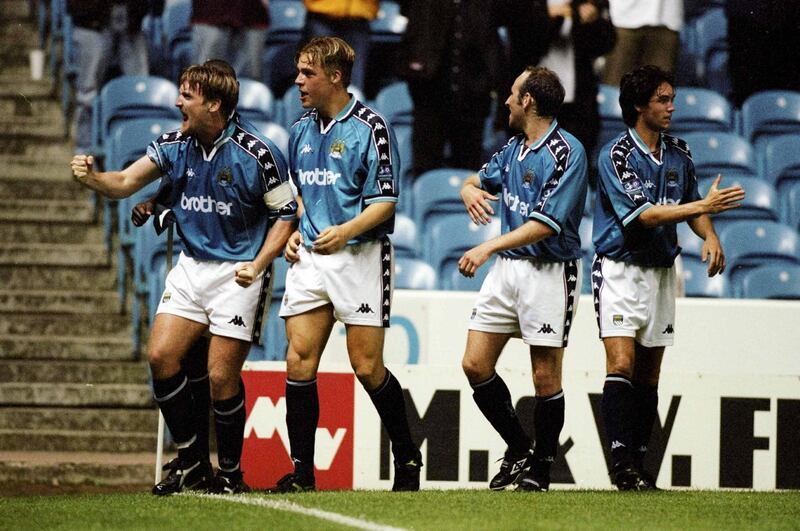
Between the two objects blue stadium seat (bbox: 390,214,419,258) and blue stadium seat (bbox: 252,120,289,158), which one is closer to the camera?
blue stadium seat (bbox: 390,214,419,258)

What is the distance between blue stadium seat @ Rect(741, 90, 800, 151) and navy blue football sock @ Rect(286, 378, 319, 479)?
256 inches

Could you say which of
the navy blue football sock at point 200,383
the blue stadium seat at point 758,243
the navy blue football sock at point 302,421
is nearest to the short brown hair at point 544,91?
the navy blue football sock at point 302,421

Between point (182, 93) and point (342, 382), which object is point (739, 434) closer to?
point (342, 382)

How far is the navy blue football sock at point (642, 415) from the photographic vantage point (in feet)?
20.1

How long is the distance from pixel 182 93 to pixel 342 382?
7.61 feet

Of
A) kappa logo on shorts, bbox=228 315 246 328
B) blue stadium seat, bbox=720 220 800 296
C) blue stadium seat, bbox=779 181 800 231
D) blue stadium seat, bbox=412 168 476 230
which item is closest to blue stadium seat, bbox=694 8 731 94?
blue stadium seat, bbox=779 181 800 231

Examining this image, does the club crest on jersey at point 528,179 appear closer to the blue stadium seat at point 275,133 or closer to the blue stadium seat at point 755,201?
the blue stadium seat at point 275,133

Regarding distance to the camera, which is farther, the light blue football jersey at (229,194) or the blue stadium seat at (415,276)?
the blue stadium seat at (415,276)

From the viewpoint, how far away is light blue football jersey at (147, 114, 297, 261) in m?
5.59

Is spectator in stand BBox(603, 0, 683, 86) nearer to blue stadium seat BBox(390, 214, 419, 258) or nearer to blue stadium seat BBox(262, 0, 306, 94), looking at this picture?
blue stadium seat BBox(390, 214, 419, 258)


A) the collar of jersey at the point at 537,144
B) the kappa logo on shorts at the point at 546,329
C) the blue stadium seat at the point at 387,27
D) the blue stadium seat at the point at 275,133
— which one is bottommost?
the kappa logo on shorts at the point at 546,329

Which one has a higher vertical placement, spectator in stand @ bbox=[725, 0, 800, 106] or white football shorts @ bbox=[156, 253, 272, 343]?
spectator in stand @ bbox=[725, 0, 800, 106]

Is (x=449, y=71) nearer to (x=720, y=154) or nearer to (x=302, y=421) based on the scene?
(x=720, y=154)

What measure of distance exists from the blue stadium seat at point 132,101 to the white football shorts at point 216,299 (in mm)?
4563
